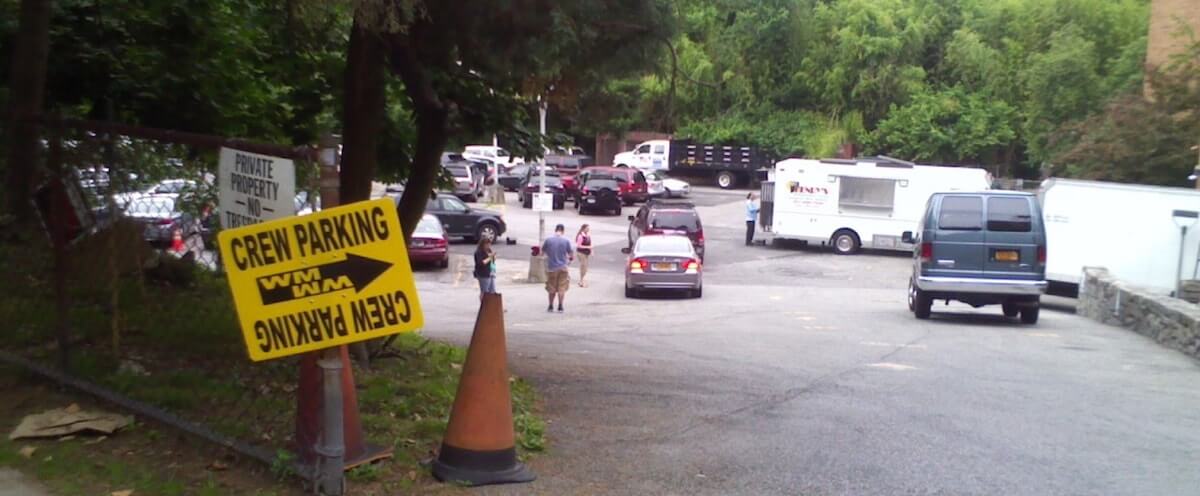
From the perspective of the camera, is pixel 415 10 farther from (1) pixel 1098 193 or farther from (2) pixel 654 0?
(1) pixel 1098 193

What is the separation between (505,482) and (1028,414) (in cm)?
491

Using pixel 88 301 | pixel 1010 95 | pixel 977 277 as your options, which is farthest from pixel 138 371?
pixel 1010 95

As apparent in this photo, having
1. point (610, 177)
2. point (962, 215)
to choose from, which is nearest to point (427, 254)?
point (962, 215)

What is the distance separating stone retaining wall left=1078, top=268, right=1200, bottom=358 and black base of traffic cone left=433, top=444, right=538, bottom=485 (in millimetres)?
11632

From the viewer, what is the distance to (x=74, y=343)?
8000mm

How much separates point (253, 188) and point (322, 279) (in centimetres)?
61

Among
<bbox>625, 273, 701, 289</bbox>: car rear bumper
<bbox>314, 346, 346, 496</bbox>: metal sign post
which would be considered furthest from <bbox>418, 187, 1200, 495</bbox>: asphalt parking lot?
<bbox>625, 273, 701, 289</bbox>: car rear bumper

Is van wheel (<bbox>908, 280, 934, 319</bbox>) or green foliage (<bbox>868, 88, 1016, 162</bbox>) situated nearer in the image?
van wheel (<bbox>908, 280, 934, 319</bbox>)

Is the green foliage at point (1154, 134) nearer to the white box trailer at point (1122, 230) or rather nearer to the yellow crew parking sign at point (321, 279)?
the white box trailer at point (1122, 230)

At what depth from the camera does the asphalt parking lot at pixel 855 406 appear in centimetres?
689

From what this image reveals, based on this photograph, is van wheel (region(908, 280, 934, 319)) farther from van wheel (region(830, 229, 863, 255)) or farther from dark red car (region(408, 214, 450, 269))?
van wheel (region(830, 229, 863, 255))

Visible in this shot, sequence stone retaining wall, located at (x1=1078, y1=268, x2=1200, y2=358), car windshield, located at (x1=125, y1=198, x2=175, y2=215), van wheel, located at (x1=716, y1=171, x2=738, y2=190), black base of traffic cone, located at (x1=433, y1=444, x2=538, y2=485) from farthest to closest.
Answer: van wheel, located at (x1=716, y1=171, x2=738, y2=190)
stone retaining wall, located at (x1=1078, y1=268, x2=1200, y2=358)
car windshield, located at (x1=125, y1=198, x2=175, y2=215)
black base of traffic cone, located at (x1=433, y1=444, x2=538, y2=485)

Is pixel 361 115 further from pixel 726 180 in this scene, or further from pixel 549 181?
pixel 726 180

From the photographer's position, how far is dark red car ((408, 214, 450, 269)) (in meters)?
30.9
